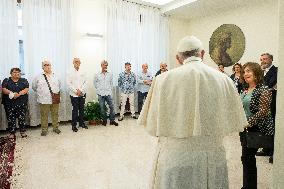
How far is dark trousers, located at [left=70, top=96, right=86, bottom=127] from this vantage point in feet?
20.3

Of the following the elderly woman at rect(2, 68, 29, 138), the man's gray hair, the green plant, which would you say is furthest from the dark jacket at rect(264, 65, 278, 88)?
the elderly woman at rect(2, 68, 29, 138)

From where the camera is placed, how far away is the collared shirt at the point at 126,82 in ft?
24.3

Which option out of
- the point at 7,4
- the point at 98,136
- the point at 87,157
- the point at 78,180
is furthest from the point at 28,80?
the point at 78,180

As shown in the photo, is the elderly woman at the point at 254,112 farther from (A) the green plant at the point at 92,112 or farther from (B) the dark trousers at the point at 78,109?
(A) the green plant at the point at 92,112

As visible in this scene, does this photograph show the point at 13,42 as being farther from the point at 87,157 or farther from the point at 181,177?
the point at 181,177

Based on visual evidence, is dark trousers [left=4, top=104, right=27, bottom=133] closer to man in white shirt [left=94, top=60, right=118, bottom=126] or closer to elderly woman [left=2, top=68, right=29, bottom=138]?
elderly woman [left=2, top=68, right=29, bottom=138]

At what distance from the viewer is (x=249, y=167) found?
2697 mm

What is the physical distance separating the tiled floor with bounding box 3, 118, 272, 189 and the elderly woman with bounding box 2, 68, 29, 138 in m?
0.41

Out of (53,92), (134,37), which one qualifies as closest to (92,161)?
(53,92)

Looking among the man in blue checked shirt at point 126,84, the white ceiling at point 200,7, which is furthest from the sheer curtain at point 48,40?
the white ceiling at point 200,7

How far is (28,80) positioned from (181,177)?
545 centimetres

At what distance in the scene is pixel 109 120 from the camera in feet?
24.0

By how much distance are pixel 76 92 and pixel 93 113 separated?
2.73 ft

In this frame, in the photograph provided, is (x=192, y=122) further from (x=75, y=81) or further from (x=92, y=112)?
(x=92, y=112)
